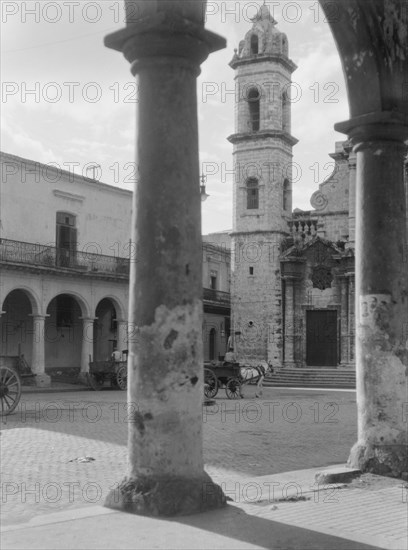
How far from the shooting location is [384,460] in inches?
301

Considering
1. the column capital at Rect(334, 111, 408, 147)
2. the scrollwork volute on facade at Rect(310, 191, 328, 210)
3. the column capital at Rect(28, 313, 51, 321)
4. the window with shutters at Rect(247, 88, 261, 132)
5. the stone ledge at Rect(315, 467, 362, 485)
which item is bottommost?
the stone ledge at Rect(315, 467, 362, 485)

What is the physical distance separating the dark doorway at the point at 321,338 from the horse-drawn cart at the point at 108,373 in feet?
30.5

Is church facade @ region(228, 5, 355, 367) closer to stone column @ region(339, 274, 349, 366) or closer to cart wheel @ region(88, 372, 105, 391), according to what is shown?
stone column @ region(339, 274, 349, 366)

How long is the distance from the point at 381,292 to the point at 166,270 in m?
2.94

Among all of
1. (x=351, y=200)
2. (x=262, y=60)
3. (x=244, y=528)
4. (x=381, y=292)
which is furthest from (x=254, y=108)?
(x=244, y=528)

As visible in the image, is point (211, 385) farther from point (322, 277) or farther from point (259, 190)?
point (259, 190)

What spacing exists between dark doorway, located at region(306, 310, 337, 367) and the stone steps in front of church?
2.20ft

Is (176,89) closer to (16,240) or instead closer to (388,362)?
(388,362)

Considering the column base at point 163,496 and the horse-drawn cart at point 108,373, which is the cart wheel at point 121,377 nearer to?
the horse-drawn cart at point 108,373

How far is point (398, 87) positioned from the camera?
7.93 metres

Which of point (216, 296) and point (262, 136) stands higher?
point (262, 136)

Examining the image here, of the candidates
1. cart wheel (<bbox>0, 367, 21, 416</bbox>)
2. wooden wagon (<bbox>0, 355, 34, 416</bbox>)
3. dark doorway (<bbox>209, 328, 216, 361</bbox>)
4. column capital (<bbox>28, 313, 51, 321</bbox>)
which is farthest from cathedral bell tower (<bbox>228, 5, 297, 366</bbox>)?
cart wheel (<bbox>0, 367, 21, 416</bbox>)

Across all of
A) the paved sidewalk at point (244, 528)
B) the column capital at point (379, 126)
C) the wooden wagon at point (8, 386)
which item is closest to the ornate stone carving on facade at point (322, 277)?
the wooden wagon at point (8, 386)

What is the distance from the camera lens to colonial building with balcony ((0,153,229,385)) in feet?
96.7
